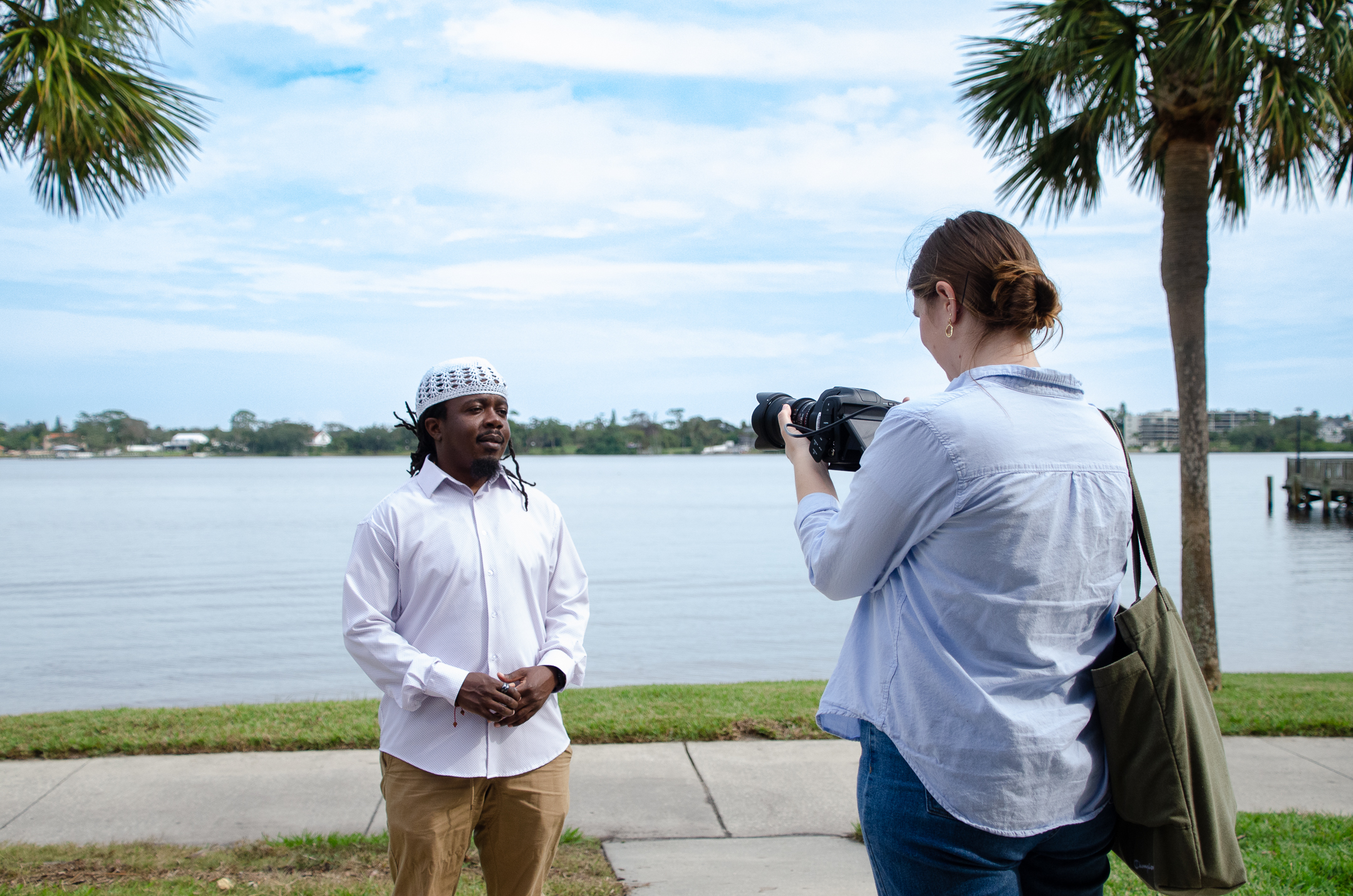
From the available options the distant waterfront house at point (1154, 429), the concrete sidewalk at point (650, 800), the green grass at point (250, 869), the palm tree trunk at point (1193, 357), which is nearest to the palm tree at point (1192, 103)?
the palm tree trunk at point (1193, 357)

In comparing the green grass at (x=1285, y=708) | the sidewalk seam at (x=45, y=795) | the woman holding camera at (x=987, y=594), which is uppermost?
the woman holding camera at (x=987, y=594)

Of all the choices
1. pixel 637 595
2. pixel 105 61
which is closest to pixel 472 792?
pixel 105 61

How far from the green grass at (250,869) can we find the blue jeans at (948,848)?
7.60 feet

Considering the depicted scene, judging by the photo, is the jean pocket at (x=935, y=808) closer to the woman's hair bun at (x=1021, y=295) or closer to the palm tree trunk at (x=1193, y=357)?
the woman's hair bun at (x=1021, y=295)

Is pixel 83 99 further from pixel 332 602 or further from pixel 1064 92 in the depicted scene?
pixel 332 602

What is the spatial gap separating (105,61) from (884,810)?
736 cm

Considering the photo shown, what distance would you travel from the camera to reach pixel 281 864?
13.4 ft

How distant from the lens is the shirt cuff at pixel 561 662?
2.96 m

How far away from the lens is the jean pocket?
1.71m

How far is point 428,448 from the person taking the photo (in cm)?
331

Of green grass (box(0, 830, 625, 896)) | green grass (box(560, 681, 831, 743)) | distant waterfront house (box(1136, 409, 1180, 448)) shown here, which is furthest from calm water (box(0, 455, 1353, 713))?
distant waterfront house (box(1136, 409, 1180, 448))

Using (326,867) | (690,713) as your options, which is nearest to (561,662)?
(326,867)

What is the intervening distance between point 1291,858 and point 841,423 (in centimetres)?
335

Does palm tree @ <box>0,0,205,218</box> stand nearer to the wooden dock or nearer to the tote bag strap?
the tote bag strap
